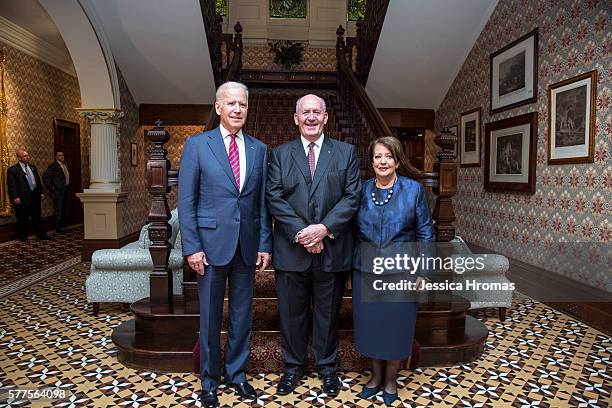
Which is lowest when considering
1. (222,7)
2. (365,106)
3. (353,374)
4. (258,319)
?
(353,374)

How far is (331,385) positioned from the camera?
2.64 meters

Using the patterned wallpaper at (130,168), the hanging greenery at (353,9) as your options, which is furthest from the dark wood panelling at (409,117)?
the patterned wallpaper at (130,168)

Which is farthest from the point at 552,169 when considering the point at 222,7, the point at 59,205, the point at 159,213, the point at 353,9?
the point at 59,205

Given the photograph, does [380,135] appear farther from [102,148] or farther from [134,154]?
[134,154]

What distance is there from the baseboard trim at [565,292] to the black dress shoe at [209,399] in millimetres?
3251

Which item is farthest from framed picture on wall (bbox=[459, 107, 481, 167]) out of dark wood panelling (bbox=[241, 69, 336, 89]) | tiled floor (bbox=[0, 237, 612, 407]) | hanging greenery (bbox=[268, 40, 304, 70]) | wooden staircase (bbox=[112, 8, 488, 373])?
wooden staircase (bbox=[112, 8, 488, 373])

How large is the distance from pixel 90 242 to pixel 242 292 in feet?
16.5

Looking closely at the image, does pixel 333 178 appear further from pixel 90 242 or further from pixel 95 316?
pixel 90 242

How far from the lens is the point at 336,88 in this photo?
8.04 m

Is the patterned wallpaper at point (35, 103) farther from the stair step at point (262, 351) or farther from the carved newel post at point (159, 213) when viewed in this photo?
the stair step at point (262, 351)

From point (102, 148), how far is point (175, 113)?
184cm

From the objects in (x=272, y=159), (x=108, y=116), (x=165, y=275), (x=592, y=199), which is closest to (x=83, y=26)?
(x=108, y=116)

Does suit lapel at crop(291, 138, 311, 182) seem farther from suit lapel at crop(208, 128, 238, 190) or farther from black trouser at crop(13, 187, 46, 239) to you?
black trouser at crop(13, 187, 46, 239)

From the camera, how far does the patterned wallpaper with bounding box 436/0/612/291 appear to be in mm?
4398
